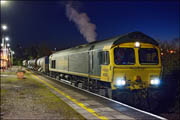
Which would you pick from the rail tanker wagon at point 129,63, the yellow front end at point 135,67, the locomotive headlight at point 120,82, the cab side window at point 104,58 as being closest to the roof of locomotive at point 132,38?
the rail tanker wagon at point 129,63

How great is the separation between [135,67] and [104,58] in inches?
63.3

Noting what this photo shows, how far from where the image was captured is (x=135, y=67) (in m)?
11.3

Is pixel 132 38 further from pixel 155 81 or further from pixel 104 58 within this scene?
pixel 155 81

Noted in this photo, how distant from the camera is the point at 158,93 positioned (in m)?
11.6

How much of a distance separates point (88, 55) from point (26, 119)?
7566 millimetres

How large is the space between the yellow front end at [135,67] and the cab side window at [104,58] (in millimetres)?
335

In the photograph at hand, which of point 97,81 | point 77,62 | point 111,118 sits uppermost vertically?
point 77,62

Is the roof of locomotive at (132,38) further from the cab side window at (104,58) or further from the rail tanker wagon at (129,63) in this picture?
the cab side window at (104,58)

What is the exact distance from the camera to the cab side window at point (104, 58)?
11.4m

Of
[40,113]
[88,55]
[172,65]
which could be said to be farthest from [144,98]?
[172,65]

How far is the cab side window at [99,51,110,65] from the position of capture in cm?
1138

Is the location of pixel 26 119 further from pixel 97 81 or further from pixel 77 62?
pixel 77 62

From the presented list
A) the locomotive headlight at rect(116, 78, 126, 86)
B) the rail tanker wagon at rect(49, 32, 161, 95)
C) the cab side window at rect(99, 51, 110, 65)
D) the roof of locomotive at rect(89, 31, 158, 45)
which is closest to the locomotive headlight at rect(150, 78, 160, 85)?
the rail tanker wagon at rect(49, 32, 161, 95)

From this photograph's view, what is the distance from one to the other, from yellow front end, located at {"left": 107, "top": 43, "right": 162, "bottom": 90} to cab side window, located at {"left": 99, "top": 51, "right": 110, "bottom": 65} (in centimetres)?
33
